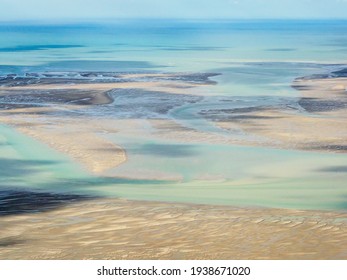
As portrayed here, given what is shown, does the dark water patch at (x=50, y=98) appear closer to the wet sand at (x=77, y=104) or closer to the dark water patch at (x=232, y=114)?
the wet sand at (x=77, y=104)

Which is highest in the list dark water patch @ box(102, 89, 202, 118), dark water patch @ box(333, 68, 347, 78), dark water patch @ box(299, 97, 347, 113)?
dark water patch @ box(102, 89, 202, 118)

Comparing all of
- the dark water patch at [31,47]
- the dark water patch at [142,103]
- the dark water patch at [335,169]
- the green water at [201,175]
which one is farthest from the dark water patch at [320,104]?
the dark water patch at [31,47]

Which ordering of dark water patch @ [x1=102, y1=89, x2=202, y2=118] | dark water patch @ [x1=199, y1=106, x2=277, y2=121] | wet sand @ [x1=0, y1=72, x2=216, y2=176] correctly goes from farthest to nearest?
dark water patch @ [x1=102, y1=89, x2=202, y2=118]
dark water patch @ [x1=199, y1=106, x2=277, y2=121]
wet sand @ [x1=0, y1=72, x2=216, y2=176]

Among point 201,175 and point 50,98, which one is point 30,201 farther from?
point 50,98

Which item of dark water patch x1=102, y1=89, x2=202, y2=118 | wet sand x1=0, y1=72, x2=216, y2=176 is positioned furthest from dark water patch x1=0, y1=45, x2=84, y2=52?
dark water patch x1=102, y1=89, x2=202, y2=118

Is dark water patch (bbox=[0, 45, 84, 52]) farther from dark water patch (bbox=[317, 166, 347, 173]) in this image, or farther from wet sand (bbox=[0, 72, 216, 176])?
dark water patch (bbox=[317, 166, 347, 173])

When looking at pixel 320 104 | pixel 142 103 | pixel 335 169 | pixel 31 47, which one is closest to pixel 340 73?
pixel 320 104

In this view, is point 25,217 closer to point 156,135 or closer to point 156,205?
point 156,205

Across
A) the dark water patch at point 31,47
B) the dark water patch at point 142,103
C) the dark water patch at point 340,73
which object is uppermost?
the dark water patch at point 142,103
